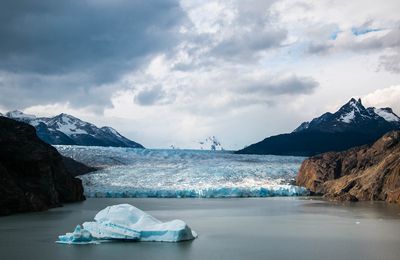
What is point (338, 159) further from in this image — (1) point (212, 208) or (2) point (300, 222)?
(2) point (300, 222)

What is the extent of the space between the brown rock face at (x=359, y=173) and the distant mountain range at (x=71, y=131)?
327 feet

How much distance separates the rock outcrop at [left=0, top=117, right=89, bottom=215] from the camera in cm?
2094

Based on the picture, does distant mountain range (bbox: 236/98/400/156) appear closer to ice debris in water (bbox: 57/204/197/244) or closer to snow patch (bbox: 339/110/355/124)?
snow patch (bbox: 339/110/355/124)

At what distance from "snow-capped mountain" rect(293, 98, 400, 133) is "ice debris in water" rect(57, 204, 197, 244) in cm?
8456

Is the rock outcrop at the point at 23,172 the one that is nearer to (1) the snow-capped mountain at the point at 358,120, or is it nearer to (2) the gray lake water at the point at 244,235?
(2) the gray lake water at the point at 244,235

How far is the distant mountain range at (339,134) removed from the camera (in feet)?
293

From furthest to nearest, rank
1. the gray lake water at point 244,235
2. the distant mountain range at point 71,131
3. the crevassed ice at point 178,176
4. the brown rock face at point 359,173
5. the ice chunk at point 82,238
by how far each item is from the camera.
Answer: the distant mountain range at point 71,131 < the crevassed ice at point 178,176 < the brown rock face at point 359,173 < the ice chunk at point 82,238 < the gray lake water at point 244,235

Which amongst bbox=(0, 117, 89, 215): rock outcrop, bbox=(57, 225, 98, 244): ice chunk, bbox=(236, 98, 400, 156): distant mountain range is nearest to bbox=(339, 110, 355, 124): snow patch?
bbox=(236, 98, 400, 156): distant mountain range

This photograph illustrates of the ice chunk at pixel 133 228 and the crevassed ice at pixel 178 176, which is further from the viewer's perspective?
the crevassed ice at pixel 178 176

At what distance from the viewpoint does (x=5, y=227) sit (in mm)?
16641

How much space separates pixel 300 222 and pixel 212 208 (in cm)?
683

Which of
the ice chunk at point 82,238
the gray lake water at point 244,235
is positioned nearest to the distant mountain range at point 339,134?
the gray lake water at point 244,235

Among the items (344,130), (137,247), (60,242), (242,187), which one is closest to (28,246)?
(60,242)

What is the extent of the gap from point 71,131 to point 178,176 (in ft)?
365
